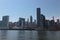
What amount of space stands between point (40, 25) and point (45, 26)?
288cm

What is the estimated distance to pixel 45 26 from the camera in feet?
142

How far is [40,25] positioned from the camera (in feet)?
135
